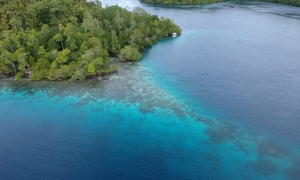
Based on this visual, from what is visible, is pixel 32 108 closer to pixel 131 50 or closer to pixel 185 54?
pixel 131 50

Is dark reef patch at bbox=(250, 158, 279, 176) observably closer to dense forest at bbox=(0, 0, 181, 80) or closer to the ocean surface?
the ocean surface

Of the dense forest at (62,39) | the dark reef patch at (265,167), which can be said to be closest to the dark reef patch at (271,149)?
the dark reef patch at (265,167)

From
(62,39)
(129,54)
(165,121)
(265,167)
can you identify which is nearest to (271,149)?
(265,167)

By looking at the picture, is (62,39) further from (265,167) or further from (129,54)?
(265,167)

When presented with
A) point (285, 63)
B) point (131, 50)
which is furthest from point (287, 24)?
point (131, 50)

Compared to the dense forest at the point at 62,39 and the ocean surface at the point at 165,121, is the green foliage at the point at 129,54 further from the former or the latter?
the ocean surface at the point at 165,121
